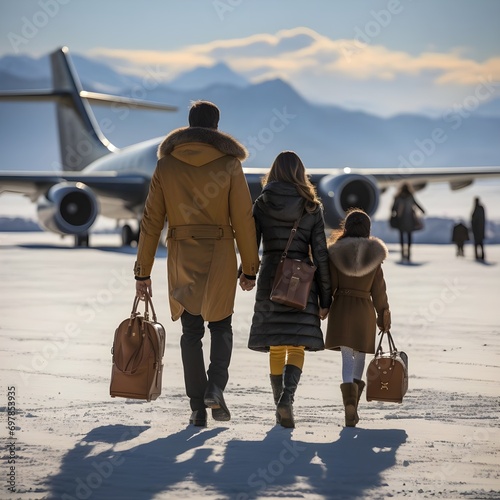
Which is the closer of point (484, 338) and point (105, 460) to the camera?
point (105, 460)

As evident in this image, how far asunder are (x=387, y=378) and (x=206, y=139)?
1597 mm

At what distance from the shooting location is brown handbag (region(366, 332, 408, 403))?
17.8 feet

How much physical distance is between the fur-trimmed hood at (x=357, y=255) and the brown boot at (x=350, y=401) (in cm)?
60

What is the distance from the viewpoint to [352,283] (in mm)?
5539

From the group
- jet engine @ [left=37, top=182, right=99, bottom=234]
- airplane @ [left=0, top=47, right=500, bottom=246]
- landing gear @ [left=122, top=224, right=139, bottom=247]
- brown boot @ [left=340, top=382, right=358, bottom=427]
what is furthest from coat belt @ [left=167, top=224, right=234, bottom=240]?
landing gear @ [left=122, top=224, right=139, bottom=247]

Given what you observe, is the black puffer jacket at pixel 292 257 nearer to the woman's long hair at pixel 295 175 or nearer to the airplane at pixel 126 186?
the woman's long hair at pixel 295 175

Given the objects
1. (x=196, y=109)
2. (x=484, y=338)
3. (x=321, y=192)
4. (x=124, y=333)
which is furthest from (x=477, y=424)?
(x=321, y=192)

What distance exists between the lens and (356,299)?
5.54 meters

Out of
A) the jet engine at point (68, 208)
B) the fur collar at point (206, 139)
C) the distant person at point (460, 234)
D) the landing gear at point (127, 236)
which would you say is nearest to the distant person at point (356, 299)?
the fur collar at point (206, 139)

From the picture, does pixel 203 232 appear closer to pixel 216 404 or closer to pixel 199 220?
pixel 199 220

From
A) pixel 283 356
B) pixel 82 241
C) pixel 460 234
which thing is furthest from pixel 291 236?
pixel 82 241

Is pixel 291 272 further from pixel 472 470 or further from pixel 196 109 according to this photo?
pixel 472 470

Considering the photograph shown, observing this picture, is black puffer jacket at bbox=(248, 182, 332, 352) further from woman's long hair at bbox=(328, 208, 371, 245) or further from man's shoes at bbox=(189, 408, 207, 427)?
man's shoes at bbox=(189, 408, 207, 427)

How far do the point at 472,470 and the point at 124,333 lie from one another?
1.88 metres
